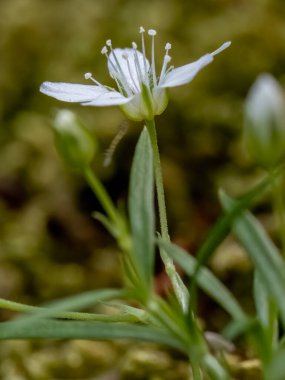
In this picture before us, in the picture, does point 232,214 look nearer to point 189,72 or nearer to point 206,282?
point 206,282

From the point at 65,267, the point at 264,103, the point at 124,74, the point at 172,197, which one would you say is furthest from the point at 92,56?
the point at 264,103

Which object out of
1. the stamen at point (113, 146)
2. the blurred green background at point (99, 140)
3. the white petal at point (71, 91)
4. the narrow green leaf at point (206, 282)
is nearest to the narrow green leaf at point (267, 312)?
the narrow green leaf at point (206, 282)

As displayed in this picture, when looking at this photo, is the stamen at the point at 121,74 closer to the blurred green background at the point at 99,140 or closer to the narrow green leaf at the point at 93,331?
the narrow green leaf at the point at 93,331

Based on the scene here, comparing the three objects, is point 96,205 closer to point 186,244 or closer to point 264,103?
point 186,244

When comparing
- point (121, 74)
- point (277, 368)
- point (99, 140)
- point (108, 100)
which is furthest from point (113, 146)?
point (99, 140)

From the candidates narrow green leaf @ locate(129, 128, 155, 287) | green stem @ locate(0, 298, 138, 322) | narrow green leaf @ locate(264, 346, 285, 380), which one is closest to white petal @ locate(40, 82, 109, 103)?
narrow green leaf @ locate(129, 128, 155, 287)

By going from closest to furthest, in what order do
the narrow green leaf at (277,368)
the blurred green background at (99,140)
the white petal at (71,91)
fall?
1. the narrow green leaf at (277,368)
2. the white petal at (71,91)
3. the blurred green background at (99,140)
